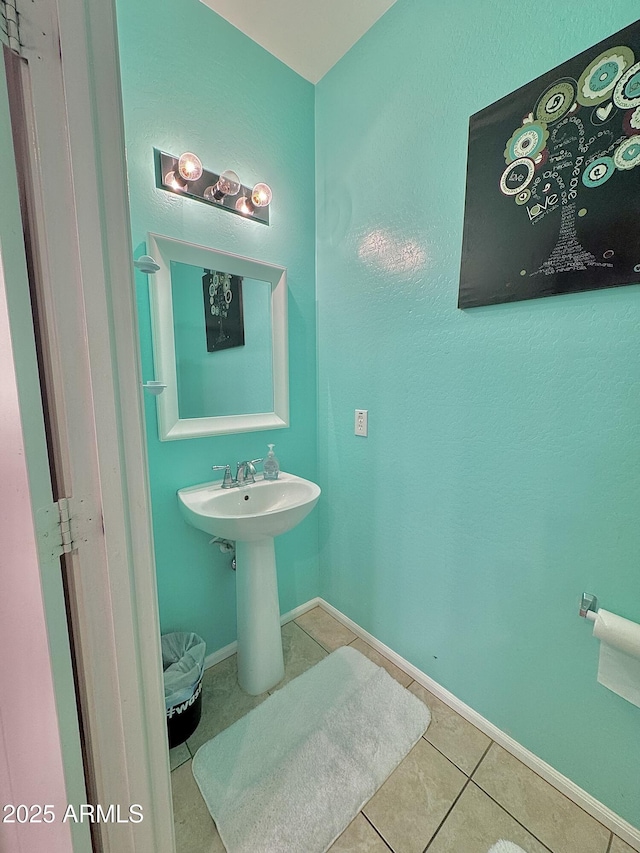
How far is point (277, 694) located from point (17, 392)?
145cm

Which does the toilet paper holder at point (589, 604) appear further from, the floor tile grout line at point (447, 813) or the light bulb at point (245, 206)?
the light bulb at point (245, 206)

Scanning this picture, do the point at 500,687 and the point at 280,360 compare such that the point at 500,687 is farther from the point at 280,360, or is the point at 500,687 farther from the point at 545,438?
the point at 280,360

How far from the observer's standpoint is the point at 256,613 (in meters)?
1.33

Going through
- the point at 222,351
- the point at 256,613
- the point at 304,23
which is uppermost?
the point at 304,23

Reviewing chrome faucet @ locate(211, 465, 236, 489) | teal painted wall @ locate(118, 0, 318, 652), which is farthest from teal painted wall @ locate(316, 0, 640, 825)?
chrome faucet @ locate(211, 465, 236, 489)

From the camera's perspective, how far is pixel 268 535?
1186mm

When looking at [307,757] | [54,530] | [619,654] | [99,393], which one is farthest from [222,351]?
[619,654]

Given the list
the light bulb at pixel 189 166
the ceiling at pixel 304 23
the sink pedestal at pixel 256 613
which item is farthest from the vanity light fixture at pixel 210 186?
the sink pedestal at pixel 256 613

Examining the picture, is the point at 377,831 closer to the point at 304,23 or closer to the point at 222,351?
the point at 222,351

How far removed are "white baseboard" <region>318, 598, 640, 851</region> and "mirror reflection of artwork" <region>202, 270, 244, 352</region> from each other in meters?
1.57

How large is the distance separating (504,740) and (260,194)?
224cm

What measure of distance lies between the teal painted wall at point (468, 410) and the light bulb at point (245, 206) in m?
0.37

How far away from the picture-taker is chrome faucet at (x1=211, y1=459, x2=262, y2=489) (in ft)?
4.58

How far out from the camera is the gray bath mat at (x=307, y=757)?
3.02ft
